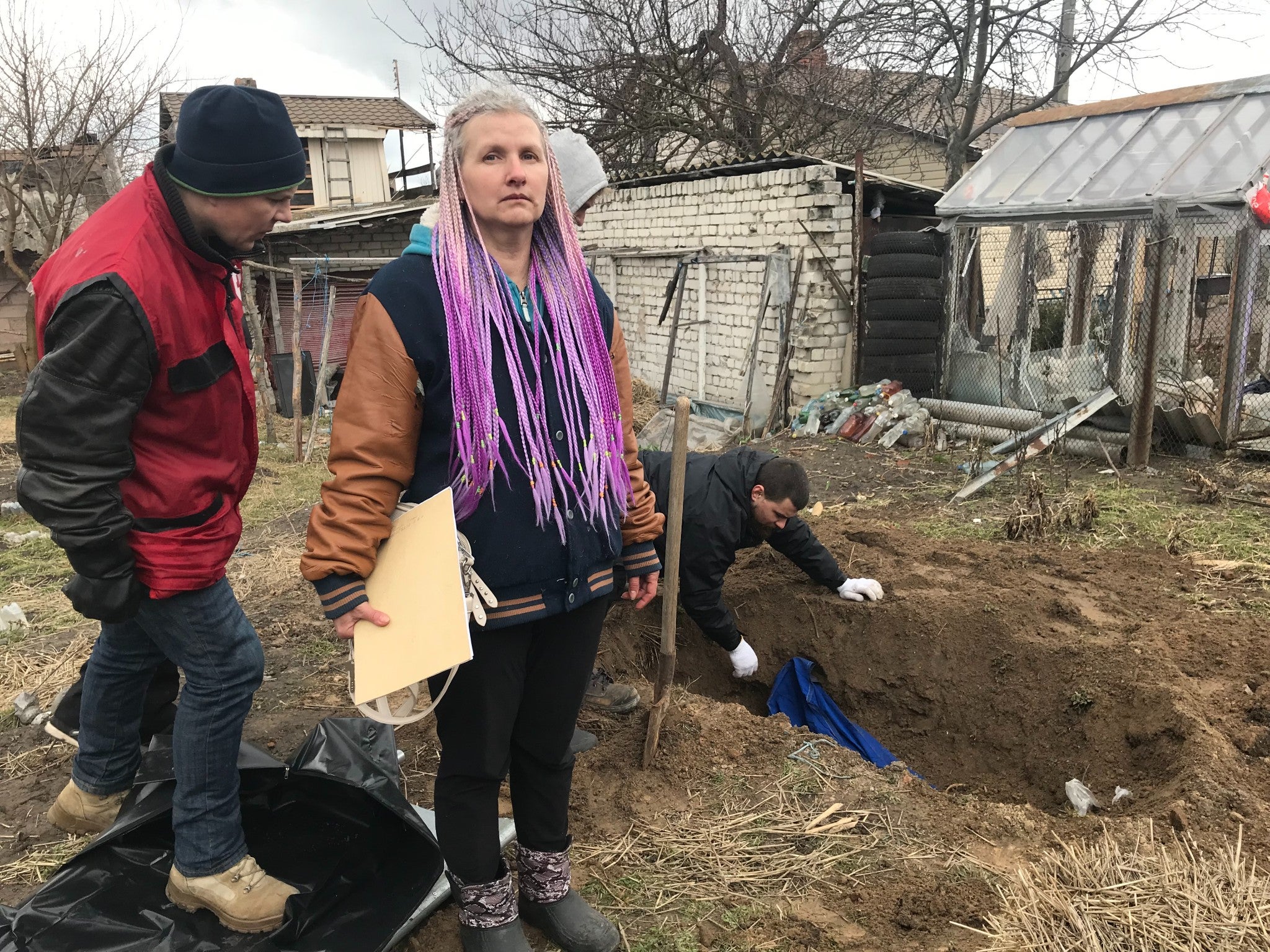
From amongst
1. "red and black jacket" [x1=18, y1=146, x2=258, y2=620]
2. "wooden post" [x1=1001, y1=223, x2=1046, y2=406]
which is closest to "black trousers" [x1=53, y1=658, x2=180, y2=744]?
"red and black jacket" [x1=18, y1=146, x2=258, y2=620]

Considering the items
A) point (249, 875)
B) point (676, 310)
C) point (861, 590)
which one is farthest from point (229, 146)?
point (676, 310)

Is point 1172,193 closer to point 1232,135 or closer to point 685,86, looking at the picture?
point 1232,135

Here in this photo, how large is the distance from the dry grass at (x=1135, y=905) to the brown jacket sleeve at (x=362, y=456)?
1.66 metres

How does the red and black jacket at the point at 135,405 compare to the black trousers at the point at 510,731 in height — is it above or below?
above

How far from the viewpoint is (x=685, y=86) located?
14.4m

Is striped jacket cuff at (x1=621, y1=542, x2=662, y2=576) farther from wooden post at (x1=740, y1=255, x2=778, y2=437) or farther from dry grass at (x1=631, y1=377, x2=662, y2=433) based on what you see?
dry grass at (x1=631, y1=377, x2=662, y2=433)

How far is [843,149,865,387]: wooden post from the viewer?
9.47 metres

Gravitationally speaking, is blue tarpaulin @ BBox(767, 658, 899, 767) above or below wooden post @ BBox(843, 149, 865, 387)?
below

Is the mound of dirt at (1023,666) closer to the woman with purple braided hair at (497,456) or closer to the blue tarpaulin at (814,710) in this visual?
the blue tarpaulin at (814,710)

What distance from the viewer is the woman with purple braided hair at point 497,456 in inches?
68.6

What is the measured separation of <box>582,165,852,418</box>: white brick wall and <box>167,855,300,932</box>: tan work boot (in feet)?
28.1

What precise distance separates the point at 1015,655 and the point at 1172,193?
16.9 ft

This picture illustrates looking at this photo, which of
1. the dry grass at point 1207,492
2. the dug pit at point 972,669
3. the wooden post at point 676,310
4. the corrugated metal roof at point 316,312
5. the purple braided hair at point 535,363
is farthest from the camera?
the corrugated metal roof at point 316,312

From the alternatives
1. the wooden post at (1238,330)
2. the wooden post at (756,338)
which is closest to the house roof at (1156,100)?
the wooden post at (1238,330)
